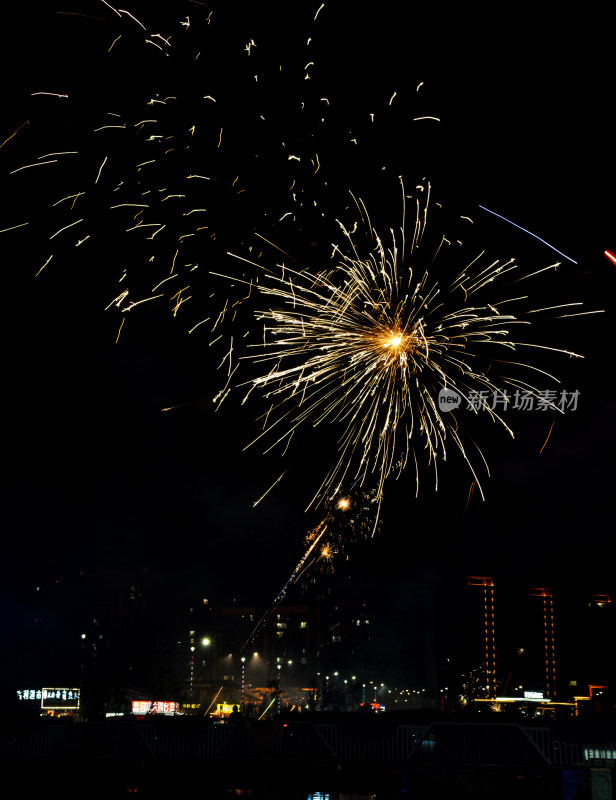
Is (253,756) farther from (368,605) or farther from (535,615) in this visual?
(535,615)

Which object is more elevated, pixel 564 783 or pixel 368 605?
pixel 368 605

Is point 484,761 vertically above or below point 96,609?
below

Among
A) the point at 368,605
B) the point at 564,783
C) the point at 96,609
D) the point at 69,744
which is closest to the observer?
the point at 564,783

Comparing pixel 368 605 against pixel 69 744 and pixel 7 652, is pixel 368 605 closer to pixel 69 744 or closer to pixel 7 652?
pixel 7 652

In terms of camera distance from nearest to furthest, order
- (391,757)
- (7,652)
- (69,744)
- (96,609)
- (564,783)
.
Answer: (564,783) → (391,757) → (69,744) → (7,652) → (96,609)

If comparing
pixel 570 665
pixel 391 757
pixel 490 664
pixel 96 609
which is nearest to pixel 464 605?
pixel 490 664

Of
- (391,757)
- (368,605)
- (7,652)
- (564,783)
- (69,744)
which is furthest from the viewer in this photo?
(368,605)

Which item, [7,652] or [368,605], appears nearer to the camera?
[7,652]

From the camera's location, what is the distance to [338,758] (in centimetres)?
2270

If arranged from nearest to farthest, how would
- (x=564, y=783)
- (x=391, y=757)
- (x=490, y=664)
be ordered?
(x=564, y=783)
(x=391, y=757)
(x=490, y=664)

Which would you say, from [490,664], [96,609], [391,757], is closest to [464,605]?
[490,664]

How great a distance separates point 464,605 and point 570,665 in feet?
74.6

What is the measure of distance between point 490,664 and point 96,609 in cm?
10333

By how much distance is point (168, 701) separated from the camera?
59.4 metres
